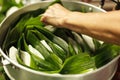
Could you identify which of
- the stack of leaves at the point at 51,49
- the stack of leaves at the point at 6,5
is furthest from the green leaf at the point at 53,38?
the stack of leaves at the point at 6,5

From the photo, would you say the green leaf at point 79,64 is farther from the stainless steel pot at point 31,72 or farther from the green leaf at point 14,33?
the green leaf at point 14,33

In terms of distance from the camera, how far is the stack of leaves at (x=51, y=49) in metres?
0.57

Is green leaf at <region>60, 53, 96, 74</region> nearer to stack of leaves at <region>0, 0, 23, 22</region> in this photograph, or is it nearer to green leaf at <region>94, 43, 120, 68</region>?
green leaf at <region>94, 43, 120, 68</region>

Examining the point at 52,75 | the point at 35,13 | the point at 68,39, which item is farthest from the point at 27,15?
the point at 52,75

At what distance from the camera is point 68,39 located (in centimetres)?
66

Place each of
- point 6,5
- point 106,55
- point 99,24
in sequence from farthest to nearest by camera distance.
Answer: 1. point 6,5
2. point 106,55
3. point 99,24

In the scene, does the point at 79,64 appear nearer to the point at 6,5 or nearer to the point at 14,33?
the point at 14,33

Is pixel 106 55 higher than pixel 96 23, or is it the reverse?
pixel 96 23

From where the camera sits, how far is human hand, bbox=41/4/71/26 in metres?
0.61

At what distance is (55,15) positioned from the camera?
64 cm

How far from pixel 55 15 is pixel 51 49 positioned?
0.08m

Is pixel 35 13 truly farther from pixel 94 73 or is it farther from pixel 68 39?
pixel 94 73

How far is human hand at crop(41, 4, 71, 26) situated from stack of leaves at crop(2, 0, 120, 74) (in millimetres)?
30

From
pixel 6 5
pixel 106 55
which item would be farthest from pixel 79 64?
pixel 6 5
